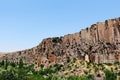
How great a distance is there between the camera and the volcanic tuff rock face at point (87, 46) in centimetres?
13500

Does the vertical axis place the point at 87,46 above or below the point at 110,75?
above

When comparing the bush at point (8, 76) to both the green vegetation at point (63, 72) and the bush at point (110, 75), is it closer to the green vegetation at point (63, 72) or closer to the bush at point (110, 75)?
the green vegetation at point (63, 72)

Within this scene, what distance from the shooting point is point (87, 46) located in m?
142

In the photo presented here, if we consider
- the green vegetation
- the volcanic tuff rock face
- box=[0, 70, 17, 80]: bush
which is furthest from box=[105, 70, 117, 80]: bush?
box=[0, 70, 17, 80]: bush

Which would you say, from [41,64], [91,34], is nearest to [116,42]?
[91,34]

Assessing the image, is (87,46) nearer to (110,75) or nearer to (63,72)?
(63,72)

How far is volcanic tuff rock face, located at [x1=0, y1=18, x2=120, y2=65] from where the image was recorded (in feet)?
443

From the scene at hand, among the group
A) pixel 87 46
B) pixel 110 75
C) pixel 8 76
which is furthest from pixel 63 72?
pixel 8 76

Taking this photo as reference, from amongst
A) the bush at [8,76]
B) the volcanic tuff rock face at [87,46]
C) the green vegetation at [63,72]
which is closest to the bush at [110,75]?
the green vegetation at [63,72]

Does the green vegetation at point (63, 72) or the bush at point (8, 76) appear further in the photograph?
the green vegetation at point (63, 72)

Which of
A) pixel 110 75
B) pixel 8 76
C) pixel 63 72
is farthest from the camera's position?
pixel 63 72

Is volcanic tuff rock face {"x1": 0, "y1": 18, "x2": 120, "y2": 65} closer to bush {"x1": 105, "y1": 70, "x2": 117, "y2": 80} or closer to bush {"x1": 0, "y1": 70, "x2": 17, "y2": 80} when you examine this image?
bush {"x1": 105, "y1": 70, "x2": 117, "y2": 80}

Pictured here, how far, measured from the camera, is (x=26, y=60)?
573ft

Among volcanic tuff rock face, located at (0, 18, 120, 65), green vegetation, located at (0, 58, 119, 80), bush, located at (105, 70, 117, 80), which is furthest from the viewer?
volcanic tuff rock face, located at (0, 18, 120, 65)
